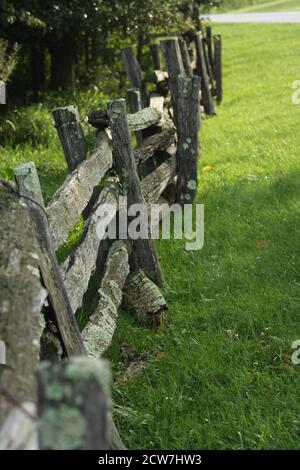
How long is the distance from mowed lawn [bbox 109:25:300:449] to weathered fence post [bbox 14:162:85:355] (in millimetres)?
748

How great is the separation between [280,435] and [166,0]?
11.5m

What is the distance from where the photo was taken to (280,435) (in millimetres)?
3100

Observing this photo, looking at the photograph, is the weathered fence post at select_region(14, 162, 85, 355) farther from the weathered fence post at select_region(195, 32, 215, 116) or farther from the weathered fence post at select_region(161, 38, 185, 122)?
the weathered fence post at select_region(195, 32, 215, 116)

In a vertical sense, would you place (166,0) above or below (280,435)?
above

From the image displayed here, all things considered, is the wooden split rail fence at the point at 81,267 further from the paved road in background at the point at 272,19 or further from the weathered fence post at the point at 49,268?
the paved road in background at the point at 272,19

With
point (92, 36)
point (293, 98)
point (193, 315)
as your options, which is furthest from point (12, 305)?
point (92, 36)

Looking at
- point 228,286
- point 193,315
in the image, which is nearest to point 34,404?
point 193,315

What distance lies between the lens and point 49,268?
2.62 meters

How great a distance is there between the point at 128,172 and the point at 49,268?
2.26 meters

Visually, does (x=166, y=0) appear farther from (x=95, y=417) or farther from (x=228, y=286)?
(x=95, y=417)

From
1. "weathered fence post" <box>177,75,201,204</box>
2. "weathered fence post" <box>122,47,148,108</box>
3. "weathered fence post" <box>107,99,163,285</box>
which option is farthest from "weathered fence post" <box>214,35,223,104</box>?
"weathered fence post" <box>107,99,163,285</box>

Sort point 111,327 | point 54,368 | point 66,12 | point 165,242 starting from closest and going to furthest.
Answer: point 54,368, point 111,327, point 165,242, point 66,12

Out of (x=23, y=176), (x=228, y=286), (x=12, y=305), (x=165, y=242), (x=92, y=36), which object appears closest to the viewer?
(x=12, y=305)

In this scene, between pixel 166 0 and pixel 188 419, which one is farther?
pixel 166 0
